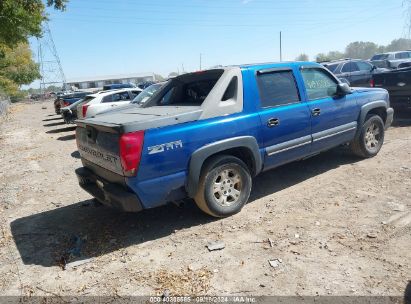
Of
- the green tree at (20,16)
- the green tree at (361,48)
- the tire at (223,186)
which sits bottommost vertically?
the tire at (223,186)

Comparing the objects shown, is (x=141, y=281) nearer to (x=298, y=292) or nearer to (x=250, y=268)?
(x=250, y=268)

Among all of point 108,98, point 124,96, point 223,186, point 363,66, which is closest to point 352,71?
point 363,66

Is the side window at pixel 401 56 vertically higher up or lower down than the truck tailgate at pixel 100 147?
higher up

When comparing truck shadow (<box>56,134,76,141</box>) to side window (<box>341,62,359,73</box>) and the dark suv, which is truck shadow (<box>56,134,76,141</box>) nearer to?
the dark suv

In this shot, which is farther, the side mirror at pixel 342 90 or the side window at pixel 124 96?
the side window at pixel 124 96

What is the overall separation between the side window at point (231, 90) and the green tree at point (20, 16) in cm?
1077

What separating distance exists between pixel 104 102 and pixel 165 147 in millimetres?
9042

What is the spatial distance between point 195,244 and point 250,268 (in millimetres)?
778

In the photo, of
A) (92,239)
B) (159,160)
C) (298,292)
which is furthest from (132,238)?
(298,292)

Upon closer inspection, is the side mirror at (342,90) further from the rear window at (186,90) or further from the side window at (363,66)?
the side window at (363,66)

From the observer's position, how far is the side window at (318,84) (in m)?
5.12

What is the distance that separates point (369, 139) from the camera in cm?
619

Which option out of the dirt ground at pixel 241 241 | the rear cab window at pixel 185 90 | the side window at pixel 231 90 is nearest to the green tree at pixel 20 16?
the dirt ground at pixel 241 241

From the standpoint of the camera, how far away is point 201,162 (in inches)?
153
